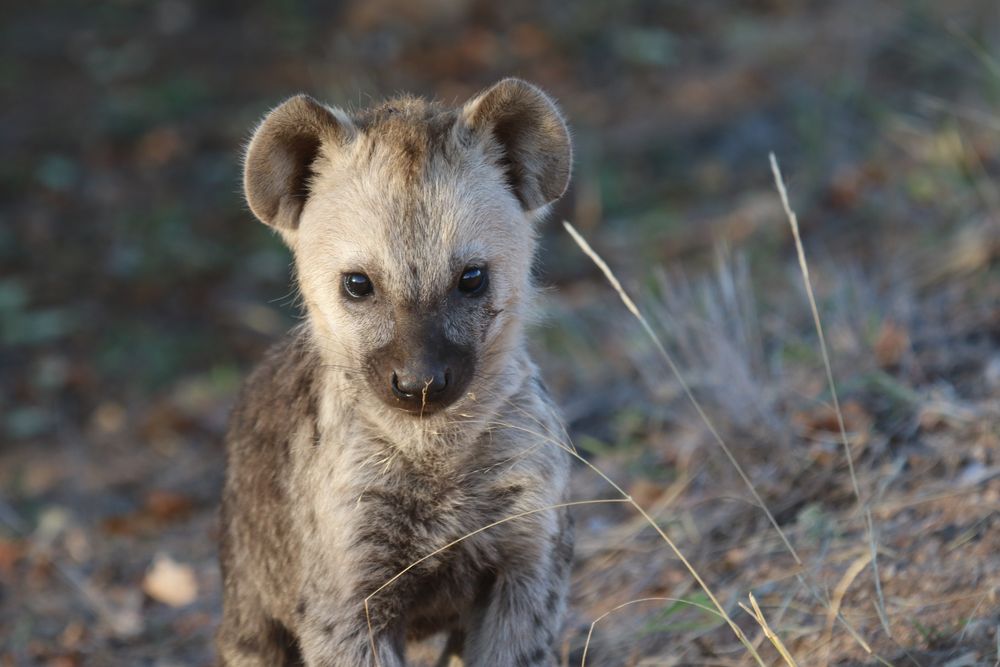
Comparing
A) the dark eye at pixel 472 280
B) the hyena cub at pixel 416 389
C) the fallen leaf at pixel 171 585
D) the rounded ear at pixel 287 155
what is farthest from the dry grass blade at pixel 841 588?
the fallen leaf at pixel 171 585

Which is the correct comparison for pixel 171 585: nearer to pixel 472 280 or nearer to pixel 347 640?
pixel 347 640

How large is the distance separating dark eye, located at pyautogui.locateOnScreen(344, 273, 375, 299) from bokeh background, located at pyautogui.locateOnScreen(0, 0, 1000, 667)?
49.1 inches

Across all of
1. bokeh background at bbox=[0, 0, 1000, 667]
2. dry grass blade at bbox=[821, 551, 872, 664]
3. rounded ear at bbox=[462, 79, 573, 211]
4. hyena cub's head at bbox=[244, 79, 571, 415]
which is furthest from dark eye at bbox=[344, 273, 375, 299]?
dry grass blade at bbox=[821, 551, 872, 664]

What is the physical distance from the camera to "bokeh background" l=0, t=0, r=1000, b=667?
438cm

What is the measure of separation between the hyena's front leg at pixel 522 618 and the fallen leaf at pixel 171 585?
225 cm

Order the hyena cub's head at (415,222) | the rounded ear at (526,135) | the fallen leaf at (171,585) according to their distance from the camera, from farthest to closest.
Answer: the fallen leaf at (171,585) → the rounded ear at (526,135) → the hyena cub's head at (415,222)

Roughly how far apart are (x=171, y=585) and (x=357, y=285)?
2586mm

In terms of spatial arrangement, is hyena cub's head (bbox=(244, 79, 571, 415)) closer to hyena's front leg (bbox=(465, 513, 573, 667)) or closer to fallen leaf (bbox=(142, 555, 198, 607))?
hyena's front leg (bbox=(465, 513, 573, 667))

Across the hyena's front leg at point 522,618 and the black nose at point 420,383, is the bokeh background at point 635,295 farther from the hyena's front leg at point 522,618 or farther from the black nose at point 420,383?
the black nose at point 420,383

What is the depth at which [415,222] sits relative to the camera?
3.59m

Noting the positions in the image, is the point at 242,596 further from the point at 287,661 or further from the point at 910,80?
the point at 910,80

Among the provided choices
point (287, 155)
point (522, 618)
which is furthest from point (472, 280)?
point (522, 618)

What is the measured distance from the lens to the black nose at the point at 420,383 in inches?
134

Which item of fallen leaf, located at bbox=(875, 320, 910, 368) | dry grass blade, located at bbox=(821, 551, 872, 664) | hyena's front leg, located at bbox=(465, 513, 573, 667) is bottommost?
fallen leaf, located at bbox=(875, 320, 910, 368)
